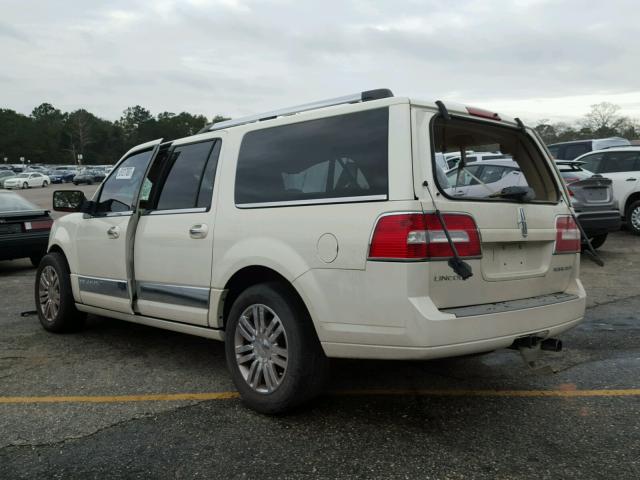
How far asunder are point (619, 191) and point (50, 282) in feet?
36.0

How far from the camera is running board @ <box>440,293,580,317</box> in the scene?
125 inches

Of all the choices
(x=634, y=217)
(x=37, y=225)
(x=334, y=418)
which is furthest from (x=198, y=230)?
(x=634, y=217)

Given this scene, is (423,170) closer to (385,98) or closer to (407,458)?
(385,98)

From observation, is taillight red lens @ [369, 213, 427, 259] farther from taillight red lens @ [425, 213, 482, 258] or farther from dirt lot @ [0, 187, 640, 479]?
dirt lot @ [0, 187, 640, 479]

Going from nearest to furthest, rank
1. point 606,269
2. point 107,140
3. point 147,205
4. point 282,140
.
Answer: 1. point 282,140
2. point 147,205
3. point 606,269
4. point 107,140

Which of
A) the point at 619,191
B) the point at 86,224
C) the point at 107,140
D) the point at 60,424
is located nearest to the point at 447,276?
the point at 60,424

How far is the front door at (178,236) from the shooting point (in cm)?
415

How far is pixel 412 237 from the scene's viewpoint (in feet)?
9.92

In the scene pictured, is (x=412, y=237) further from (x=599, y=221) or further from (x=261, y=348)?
(x=599, y=221)

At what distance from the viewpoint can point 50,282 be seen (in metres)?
5.89

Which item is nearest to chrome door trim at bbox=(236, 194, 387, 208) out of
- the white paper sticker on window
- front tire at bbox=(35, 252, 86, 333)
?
the white paper sticker on window

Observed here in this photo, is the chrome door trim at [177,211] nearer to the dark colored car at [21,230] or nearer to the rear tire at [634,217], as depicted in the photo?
the dark colored car at [21,230]

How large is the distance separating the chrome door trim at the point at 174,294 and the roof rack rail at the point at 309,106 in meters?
1.22

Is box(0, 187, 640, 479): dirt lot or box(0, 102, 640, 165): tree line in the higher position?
box(0, 102, 640, 165): tree line
